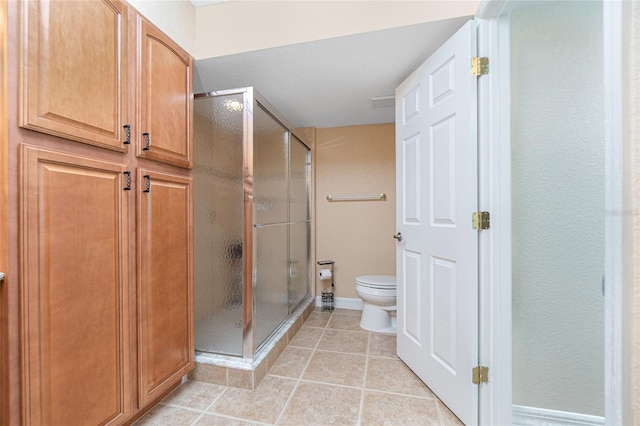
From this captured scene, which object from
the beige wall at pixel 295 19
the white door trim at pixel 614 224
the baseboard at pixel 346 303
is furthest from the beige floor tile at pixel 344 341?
the beige wall at pixel 295 19

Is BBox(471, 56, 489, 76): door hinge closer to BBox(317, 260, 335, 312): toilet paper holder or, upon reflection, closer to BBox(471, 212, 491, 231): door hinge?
BBox(471, 212, 491, 231): door hinge

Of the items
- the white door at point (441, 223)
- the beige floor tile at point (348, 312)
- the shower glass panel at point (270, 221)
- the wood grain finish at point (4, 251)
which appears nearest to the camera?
the wood grain finish at point (4, 251)

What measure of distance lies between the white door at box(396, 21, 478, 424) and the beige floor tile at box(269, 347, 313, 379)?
69cm

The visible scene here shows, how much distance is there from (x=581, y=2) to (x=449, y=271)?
1.22m

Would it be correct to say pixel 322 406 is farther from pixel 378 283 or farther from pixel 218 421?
pixel 378 283

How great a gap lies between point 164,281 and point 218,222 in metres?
0.49

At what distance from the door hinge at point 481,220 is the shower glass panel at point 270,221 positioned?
50.0 inches

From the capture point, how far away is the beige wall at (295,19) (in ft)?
4.77

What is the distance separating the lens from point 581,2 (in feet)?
3.52

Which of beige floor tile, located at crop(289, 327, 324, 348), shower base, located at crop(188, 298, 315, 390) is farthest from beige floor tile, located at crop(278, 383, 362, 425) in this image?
beige floor tile, located at crop(289, 327, 324, 348)

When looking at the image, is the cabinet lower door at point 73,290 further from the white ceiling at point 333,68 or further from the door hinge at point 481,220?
the door hinge at point 481,220

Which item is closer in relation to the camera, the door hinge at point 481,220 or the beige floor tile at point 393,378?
the door hinge at point 481,220

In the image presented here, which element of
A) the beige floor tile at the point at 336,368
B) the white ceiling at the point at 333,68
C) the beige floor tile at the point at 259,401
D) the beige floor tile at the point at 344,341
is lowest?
the beige floor tile at the point at 344,341

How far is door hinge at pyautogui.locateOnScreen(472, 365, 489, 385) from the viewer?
132 cm
